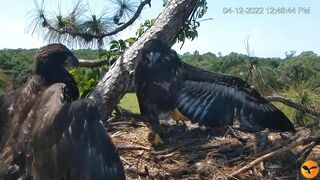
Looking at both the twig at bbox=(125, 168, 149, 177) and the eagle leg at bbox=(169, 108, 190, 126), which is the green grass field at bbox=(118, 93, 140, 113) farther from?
the twig at bbox=(125, 168, 149, 177)

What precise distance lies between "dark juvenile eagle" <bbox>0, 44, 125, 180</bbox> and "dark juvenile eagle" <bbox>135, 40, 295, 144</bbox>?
1.51m

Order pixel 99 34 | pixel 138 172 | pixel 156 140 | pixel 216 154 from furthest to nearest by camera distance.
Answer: pixel 99 34 → pixel 156 140 → pixel 216 154 → pixel 138 172

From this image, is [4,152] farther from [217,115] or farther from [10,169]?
[217,115]

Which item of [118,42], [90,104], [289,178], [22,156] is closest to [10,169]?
[22,156]

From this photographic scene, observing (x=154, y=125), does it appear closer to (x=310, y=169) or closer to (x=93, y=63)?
(x=310, y=169)

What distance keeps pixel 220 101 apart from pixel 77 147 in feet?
7.81

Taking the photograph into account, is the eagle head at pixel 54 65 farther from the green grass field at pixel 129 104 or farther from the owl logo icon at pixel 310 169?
the green grass field at pixel 129 104

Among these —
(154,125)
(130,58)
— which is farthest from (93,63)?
(154,125)

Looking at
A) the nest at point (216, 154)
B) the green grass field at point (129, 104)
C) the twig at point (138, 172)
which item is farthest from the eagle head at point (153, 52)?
the green grass field at point (129, 104)

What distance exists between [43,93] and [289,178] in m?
2.14

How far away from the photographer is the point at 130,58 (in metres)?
5.16

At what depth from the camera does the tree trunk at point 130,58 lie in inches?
191

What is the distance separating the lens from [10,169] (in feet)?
9.50

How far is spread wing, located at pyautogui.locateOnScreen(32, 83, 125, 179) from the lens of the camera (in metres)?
2.51
